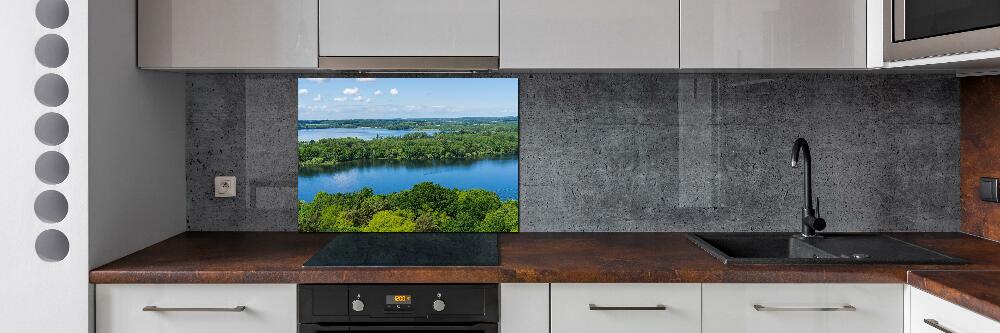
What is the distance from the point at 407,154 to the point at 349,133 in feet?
0.73

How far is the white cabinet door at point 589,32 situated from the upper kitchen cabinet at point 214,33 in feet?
2.13

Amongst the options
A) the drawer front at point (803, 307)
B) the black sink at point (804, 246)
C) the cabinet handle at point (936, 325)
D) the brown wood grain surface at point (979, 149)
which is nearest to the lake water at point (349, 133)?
the black sink at point (804, 246)

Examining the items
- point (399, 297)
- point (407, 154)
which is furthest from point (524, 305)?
point (407, 154)

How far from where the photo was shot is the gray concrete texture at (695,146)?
8.45ft

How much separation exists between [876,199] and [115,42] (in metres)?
2.53

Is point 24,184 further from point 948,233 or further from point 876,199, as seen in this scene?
point 948,233

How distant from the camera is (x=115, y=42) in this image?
81.4 inches

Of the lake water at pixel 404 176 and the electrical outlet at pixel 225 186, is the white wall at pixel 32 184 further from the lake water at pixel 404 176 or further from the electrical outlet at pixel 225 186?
the lake water at pixel 404 176

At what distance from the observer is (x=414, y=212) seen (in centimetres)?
262

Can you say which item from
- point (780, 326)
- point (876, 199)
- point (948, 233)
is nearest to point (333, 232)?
point (780, 326)

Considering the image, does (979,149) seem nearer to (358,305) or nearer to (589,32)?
(589,32)

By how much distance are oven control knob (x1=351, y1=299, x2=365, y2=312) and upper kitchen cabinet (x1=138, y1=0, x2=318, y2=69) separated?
2.55 feet

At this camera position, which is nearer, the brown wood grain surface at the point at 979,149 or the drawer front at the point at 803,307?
the drawer front at the point at 803,307

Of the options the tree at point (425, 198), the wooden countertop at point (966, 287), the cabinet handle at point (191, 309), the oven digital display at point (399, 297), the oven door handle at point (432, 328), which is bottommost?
the oven door handle at point (432, 328)
